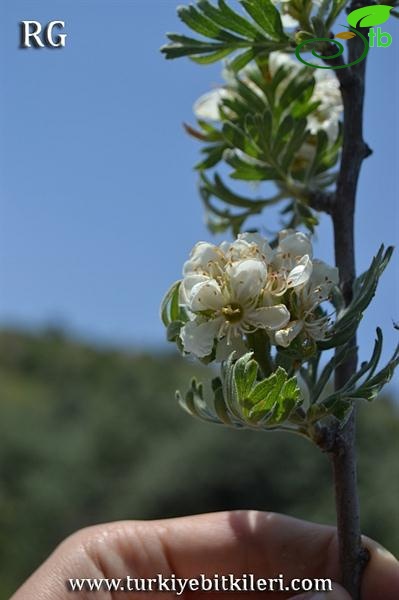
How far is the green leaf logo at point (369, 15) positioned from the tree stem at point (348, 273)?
30 mm

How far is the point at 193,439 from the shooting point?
8.61m

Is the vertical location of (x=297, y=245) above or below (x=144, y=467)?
above

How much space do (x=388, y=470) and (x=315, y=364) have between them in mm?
5997

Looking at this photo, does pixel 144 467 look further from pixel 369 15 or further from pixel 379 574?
pixel 369 15

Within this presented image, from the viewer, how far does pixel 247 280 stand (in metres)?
0.89

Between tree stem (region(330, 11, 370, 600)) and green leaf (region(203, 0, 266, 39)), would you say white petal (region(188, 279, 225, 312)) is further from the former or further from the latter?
green leaf (region(203, 0, 266, 39))

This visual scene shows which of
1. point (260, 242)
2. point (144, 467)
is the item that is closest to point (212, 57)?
point (260, 242)

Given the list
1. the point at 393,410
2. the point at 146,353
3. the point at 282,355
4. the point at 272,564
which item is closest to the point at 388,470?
the point at 393,410

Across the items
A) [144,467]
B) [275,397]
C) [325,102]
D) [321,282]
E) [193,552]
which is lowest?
[144,467]

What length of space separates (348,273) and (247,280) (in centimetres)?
19

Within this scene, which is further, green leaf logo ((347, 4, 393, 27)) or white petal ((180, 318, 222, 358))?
green leaf logo ((347, 4, 393, 27))

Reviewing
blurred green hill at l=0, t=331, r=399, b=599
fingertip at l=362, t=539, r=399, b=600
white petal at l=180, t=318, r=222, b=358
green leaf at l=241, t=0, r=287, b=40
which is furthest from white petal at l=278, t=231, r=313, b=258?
blurred green hill at l=0, t=331, r=399, b=599

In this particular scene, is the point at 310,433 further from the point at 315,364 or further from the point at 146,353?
the point at 146,353

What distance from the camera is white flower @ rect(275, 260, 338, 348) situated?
89cm
